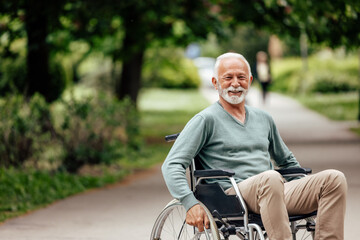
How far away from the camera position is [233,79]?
4.74 m

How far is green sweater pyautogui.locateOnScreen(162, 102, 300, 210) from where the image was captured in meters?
4.61

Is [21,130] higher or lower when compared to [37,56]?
lower

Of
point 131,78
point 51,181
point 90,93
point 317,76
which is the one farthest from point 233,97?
point 317,76

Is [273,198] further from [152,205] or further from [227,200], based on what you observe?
[152,205]

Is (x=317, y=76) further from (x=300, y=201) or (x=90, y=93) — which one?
(x=300, y=201)

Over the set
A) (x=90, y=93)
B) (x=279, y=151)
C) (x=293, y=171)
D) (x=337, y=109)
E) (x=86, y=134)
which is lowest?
(x=337, y=109)

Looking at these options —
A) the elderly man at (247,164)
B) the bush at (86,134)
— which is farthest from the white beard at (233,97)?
the bush at (86,134)

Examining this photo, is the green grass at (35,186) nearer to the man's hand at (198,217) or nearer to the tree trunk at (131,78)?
the man's hand at (198,217)

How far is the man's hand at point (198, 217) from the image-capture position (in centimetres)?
441

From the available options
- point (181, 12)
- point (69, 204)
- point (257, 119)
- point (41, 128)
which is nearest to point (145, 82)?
point (181, 12)

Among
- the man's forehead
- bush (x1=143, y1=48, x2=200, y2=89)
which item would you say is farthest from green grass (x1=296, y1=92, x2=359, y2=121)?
the man's forehead

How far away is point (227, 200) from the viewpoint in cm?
452

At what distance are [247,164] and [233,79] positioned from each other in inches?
19.9

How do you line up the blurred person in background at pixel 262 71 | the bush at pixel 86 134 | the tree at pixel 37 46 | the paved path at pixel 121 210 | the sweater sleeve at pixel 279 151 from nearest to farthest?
the sweater sleeve at pixel 279 151 < the paved path at pixel 121 210 < the bush at pixel 86 134 < the tree at pixel 37 46 < the blurred person in background at pixel 262 71
